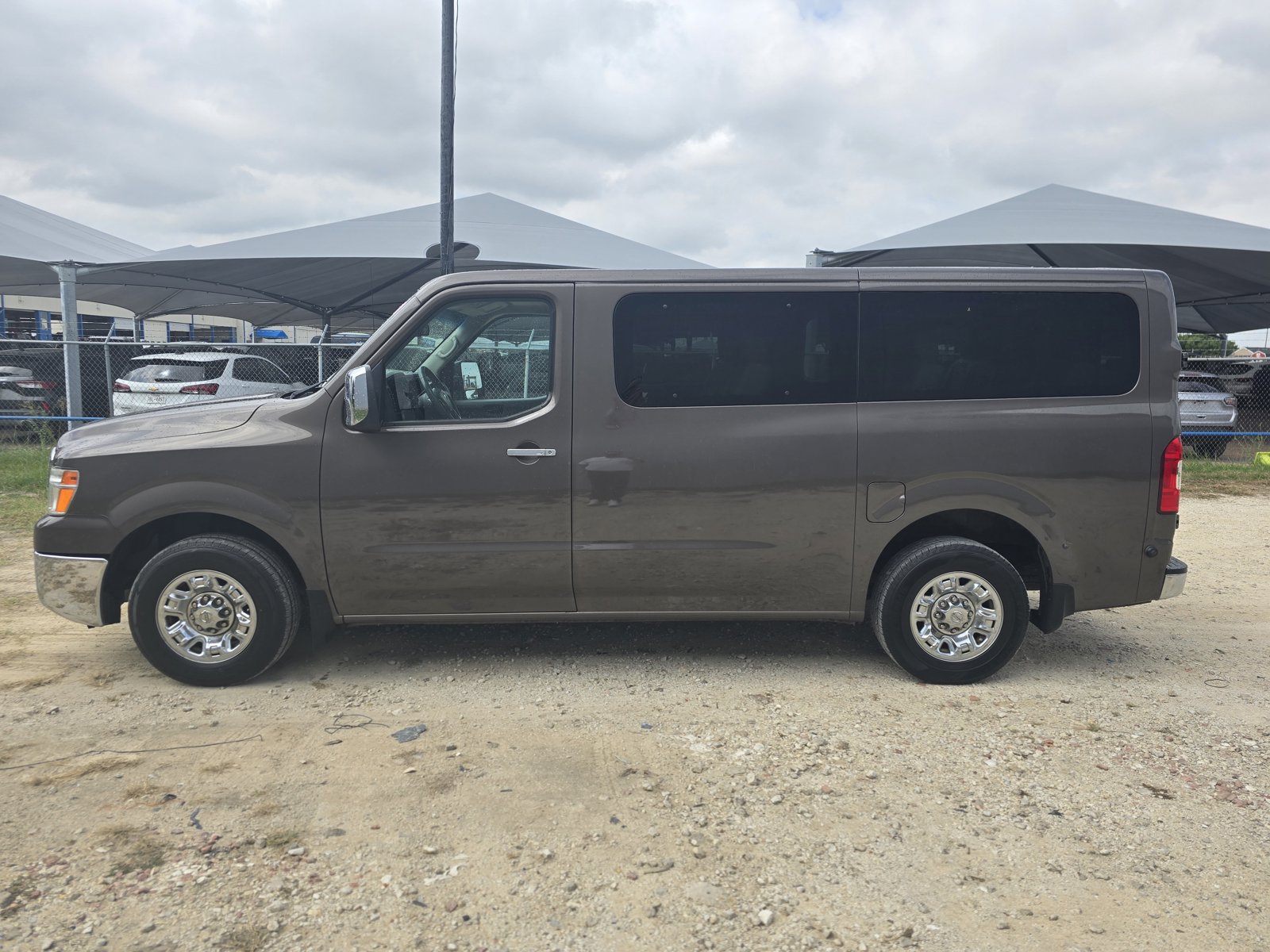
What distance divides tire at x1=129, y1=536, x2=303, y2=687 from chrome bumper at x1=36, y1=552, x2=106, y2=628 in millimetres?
184

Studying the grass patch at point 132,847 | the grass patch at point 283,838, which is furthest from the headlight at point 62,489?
the grass patch at point 283,838

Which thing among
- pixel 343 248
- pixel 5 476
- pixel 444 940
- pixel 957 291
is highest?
pixel 343 248

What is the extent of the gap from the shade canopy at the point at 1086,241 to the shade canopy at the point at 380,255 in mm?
5240

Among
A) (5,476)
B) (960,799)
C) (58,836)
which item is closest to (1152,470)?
(960,799)

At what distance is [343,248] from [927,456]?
15.6 meters

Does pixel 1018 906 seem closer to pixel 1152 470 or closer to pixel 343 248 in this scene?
pixel 1152 470

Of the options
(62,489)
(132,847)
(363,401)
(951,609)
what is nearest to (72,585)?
(62,489)

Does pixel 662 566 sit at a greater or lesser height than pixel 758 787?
greater

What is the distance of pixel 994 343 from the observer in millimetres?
4457

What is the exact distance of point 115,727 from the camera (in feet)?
12.9

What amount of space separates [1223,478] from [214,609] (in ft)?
41.0

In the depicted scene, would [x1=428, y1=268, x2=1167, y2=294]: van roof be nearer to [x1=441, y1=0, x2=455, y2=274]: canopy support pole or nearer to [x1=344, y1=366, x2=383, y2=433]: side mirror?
[x1=344, y1=366, x2=383, y2=433]: side mirror

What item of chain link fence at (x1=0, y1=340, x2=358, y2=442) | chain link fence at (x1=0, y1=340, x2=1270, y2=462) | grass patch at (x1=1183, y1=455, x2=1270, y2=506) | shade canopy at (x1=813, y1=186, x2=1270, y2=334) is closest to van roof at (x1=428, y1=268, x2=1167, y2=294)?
grass patch at (x1=1183, y1=455, x2=1270, y2=506)

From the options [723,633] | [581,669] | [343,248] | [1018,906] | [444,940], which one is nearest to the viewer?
[444,940]
